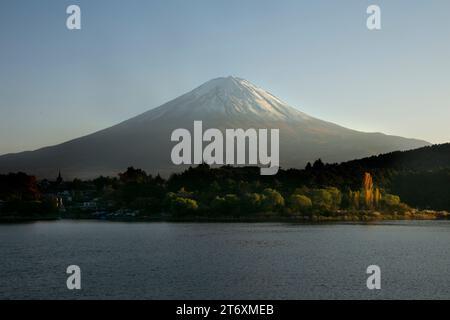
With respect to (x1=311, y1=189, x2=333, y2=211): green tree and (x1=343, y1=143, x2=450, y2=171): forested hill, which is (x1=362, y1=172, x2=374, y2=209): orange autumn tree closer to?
(x1=311, y1=189, x2=333, y2=211): green tree

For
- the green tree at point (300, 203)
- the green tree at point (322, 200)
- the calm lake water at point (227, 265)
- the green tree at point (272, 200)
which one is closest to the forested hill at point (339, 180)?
the green tree at point (322, 200)

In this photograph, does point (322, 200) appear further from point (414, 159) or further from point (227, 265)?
point (414, 159)

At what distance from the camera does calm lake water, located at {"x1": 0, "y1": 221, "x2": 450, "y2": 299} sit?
25.7m

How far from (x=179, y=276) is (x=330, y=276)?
22.0ft

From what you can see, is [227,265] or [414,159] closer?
[227,265]

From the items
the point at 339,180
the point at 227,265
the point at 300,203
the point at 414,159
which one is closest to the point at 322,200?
the point at 300,203

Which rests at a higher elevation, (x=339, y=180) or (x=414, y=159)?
(x=414, y=159)

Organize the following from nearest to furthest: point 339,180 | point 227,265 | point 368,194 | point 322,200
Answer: point 227,265 < point 322,200 < point 368,194 < point 339,180

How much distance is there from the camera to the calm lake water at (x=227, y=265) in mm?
25672

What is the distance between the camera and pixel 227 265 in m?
33.8

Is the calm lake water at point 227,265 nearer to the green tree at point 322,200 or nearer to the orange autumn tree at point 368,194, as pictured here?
the green tree at point 322,200

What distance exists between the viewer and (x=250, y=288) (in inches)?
1048
